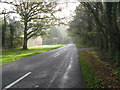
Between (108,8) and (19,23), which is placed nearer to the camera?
(108,8)

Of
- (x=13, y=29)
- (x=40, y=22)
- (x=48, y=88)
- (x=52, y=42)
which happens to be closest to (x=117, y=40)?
(x=48, y=88)

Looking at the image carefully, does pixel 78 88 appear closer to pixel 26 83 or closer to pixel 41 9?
pixel 26 83

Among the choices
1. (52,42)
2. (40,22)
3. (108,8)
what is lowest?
(52,42)

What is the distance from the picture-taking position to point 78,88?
435cm

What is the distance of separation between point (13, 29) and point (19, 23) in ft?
7.40

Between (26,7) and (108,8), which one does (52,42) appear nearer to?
(26,7)

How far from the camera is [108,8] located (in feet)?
31.9

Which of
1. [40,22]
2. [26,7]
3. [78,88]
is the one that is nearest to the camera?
[78,88]

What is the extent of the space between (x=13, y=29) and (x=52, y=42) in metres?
59.2

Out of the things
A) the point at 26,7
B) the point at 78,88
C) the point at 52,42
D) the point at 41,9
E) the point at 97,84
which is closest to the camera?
the point at 78,88

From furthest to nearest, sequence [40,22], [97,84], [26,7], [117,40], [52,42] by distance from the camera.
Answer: [52,42] < [40,22] < [26,7] < [117,40] < [97,84]

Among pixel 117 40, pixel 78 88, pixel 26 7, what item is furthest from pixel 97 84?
pixel 26 7

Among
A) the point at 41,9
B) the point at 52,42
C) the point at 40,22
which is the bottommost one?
the point at 52,42

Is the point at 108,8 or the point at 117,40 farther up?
the point at 108,8
